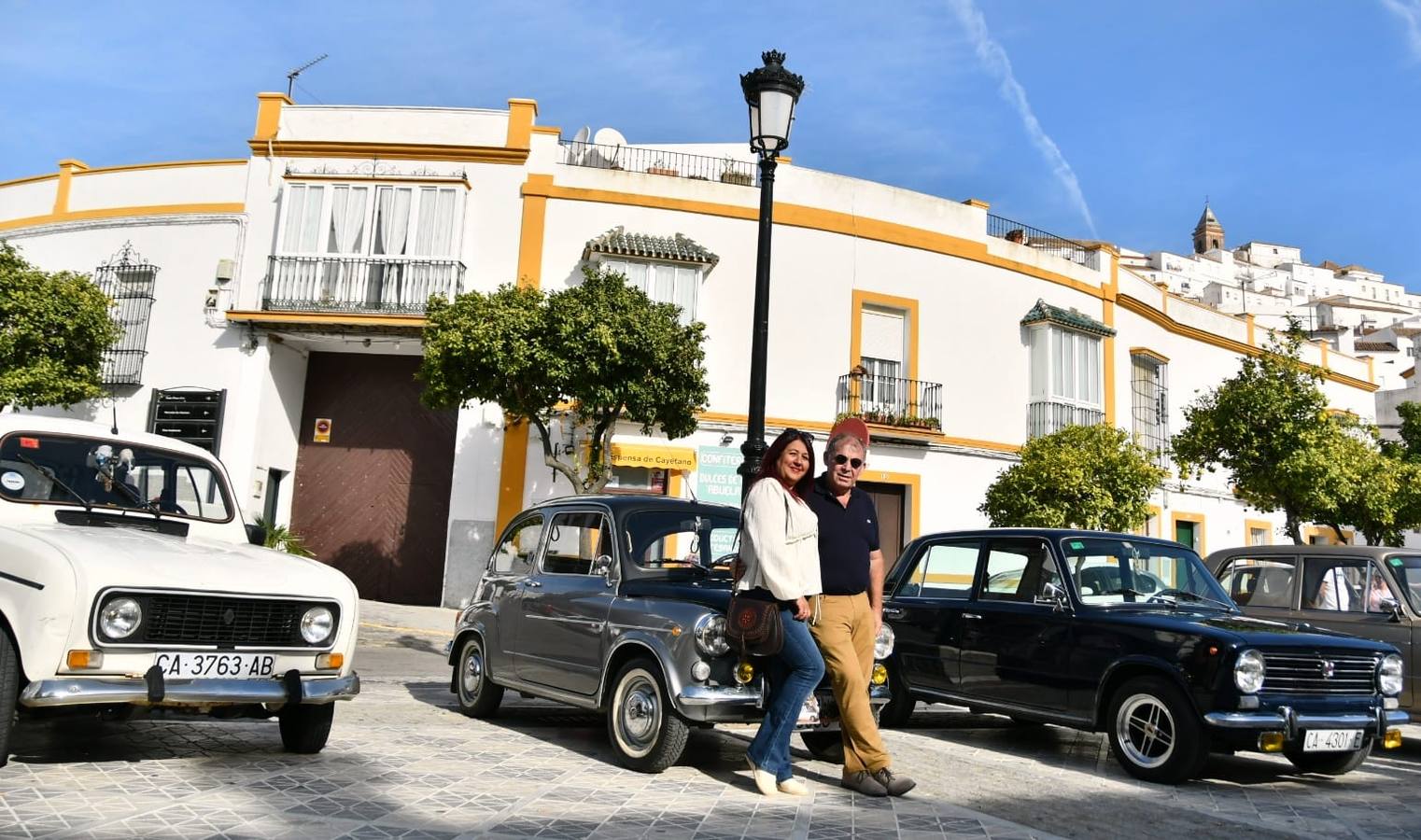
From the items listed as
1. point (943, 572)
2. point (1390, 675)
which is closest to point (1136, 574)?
point (943, 572)

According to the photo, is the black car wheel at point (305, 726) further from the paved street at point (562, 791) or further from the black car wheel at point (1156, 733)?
the black car wheel at point (1156, 733)

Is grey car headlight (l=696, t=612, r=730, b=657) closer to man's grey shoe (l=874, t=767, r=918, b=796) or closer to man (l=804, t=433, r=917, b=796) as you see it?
man (l=804, t=433, r=917, b=796)

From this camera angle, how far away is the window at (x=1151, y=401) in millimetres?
24859

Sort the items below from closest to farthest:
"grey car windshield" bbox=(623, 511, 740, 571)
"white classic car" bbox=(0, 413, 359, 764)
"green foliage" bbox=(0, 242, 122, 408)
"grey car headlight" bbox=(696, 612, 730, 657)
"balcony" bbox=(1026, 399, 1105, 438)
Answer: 1. "white classic car" bbox=(0, 413, 359, 764)
2. "grey car headlight" bbox=(696, 612, 730, 657)
3. "grey car windshield" bbox=(623, 511, 740, 571)
4. "green foliage" bbox=(0, 242, 122, 408)
5. "balcony" bbox=(1026, 399, 1105, 438)

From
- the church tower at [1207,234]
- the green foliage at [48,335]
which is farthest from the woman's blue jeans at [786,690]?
the church tower at [1207,234]

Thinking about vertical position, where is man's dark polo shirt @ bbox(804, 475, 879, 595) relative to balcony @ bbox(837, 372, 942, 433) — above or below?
below

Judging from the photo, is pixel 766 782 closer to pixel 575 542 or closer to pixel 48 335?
pixel 575 542

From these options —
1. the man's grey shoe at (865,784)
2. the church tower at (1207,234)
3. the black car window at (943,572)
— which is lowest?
the man's grey shoe at (865,784)

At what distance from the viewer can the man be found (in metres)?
5.49

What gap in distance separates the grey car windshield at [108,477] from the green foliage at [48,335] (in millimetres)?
12553

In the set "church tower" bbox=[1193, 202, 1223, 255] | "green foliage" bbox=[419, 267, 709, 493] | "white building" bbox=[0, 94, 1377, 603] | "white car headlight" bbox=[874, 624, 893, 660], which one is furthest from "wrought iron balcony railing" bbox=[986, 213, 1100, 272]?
"church tower" bbox=[1193, 202, 1223, 255]

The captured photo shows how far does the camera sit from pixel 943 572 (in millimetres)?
8273

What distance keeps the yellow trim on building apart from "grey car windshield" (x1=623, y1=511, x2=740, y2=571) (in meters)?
21.0

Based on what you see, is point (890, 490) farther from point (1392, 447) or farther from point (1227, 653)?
point (1392, 447)
